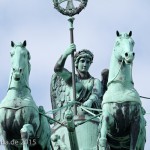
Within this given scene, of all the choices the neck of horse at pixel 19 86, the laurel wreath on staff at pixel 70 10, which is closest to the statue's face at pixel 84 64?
the laurel wreath on staff at pixel 70 10

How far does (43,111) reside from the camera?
2498 cm

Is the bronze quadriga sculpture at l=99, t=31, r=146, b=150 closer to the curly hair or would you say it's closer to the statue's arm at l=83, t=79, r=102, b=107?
the statue's arm at l=83, t=79, r=102, b=107

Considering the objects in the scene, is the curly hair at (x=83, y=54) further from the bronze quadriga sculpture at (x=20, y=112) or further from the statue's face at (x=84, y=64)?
the bronze quadriga sculpture at (x=20, y=112)

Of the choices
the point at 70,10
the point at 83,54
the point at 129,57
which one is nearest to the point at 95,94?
the point at 83,54

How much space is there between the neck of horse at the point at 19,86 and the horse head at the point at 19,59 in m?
0.19

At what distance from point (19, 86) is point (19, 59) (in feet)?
1.83

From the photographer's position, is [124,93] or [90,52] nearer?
[124,93]

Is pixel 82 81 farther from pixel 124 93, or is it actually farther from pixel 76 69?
pixel 124 93

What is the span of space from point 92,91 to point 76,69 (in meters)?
0.58

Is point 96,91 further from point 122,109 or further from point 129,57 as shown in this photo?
point 129,57

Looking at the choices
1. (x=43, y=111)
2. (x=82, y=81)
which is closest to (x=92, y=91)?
(x=82, y=81)

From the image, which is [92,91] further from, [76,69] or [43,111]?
[43,111]

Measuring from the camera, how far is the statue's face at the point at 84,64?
2734 centimetres

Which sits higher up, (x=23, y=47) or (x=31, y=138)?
(x=23, y=47)
